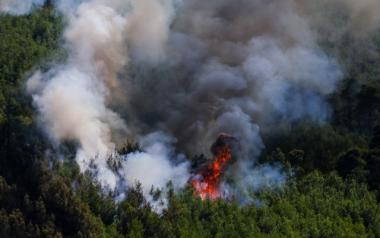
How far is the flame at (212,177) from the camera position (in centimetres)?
5719

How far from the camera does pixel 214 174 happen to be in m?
59.3

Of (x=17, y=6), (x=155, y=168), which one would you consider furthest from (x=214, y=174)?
→ (x=17, y=6)

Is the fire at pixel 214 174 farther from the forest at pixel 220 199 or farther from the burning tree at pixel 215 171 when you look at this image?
the forest at pixel 220 199

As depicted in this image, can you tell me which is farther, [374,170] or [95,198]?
[374,170]

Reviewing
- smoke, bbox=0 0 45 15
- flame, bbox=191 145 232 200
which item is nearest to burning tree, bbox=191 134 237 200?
flame, bbox=191 145 232 200

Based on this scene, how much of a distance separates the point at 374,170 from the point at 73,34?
27.3 m

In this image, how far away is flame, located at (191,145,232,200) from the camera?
57.2 metres

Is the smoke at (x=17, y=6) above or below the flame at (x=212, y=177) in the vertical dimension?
above

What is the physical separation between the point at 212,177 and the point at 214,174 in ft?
1.03

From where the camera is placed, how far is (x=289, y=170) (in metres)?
62.4

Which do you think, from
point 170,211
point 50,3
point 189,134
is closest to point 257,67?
point 189,134

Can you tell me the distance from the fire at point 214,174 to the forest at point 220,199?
119cm

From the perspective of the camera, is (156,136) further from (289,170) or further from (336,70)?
(336,70)

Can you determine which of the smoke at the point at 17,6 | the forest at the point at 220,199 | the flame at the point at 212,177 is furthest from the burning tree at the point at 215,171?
the smoke at the point at 17,6
